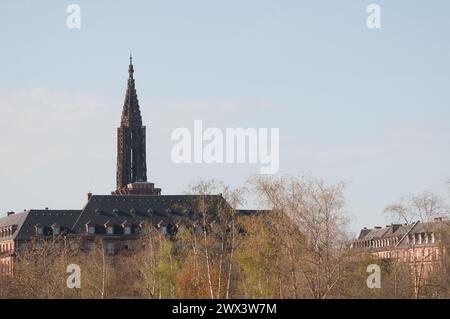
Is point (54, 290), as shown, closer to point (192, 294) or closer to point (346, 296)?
point (192, 294)

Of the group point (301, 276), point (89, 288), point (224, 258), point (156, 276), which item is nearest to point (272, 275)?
point (301, 276)

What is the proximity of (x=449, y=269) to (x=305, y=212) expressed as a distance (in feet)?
52.9

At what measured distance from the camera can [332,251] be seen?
331ft

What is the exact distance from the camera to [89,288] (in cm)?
12544

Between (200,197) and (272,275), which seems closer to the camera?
(272,275)

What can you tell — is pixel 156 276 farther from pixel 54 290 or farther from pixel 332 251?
pixel 332 251
